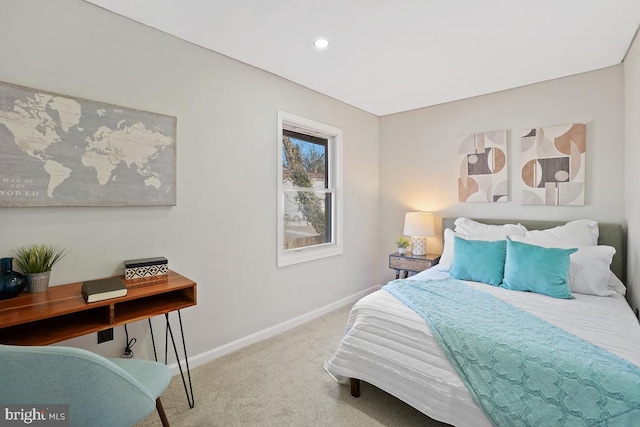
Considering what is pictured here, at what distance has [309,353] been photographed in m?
2.59

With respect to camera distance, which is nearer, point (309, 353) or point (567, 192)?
point (309, 353)

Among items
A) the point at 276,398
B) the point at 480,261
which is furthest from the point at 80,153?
the point at 480,261

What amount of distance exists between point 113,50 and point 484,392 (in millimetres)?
2898

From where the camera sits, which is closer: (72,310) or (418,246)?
(72,310)

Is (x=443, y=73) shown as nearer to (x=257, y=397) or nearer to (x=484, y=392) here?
(x=484, y=392)

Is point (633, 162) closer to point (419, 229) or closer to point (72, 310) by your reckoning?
point (419, 229)

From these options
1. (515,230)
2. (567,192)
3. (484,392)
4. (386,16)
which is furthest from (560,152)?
(484,392)

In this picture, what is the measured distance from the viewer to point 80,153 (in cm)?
180

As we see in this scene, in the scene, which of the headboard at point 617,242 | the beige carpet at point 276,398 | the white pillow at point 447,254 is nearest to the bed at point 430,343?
the beige carpet at point 276,398

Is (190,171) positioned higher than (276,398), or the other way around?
(190,171)

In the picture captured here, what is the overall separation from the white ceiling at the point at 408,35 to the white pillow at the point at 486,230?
1.46 m

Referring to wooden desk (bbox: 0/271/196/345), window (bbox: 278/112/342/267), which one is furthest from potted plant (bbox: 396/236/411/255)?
wooden desk (bbox: 0/271/196/345)

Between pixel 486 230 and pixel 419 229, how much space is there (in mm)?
721

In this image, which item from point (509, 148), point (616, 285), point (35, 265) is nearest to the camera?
point (35, 265)
